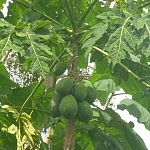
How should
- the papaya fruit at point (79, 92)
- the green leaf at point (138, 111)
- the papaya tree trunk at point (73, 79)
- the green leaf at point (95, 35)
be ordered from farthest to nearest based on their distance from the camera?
the green leaf at point (138, 111), the papaya fruit at point (79, 92), the papaya tree trunk at point (73, 79), the green leaf at point (95, 35)

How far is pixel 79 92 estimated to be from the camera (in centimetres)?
250

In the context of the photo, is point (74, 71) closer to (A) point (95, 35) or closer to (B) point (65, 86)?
(B) point (65, 86)

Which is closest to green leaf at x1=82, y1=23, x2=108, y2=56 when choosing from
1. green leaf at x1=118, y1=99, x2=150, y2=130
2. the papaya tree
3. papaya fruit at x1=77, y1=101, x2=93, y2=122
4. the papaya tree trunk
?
the papaya tree

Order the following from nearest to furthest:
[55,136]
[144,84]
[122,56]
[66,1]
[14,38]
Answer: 1. [122,56]
2. [14,38]
3. [66,1]
4. [144,84]
5. [55,136]

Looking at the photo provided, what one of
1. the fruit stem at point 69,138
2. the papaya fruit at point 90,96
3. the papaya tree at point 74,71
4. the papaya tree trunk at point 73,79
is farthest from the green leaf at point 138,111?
the fruit stem at point 69,138

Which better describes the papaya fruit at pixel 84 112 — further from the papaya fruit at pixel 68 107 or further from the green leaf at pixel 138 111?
the green leaf at pixel 138 111

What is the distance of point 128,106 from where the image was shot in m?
2.93

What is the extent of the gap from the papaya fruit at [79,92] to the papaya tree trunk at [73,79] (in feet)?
0.28

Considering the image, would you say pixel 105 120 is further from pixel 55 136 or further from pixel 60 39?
pixel 60 39

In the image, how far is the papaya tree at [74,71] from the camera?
229 cm

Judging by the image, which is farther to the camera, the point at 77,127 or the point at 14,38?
the point at 77,127

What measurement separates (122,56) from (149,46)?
0.16 metres

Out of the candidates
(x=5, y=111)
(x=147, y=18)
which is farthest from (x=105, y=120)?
(x=147, y=18)

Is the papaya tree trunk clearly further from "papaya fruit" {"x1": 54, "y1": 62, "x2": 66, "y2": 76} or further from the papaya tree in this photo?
"papaya fruit" {"x1": 54, "y1": 62, "x2": 66, "y2": 76}
